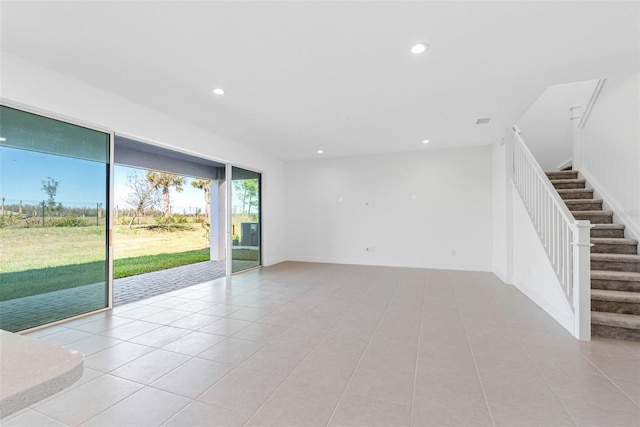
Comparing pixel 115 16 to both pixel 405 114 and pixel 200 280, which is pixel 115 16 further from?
pixel 200 280

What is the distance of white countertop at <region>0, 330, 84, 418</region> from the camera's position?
21.8 inches

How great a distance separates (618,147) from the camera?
3926mm

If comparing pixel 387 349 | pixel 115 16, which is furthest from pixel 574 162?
pixel 115 16

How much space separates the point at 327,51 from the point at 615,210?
4.71 metres

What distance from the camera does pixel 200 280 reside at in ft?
18.6

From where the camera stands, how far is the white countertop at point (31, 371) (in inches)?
21.8

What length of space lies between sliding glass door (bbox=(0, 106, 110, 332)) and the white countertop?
317 centimetres

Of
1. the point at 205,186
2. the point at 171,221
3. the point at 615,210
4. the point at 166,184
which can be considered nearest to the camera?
the point at 615,210

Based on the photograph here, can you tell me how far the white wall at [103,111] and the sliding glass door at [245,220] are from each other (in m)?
0.38

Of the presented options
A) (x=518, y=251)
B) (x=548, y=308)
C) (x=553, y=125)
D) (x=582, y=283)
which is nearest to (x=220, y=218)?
(x=518, y=251)

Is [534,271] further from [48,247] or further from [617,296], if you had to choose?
[48,247]

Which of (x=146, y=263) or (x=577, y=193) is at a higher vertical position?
(x=577, y=193)

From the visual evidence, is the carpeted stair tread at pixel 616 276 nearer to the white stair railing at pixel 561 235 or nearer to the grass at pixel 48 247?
the white stair railing at pixel 561 235

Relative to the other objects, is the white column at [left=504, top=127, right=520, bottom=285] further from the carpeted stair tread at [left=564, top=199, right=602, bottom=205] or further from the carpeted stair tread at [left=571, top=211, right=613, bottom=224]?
the carpeted stair tread at [left=571, top=211, right=613, bottom=224]
